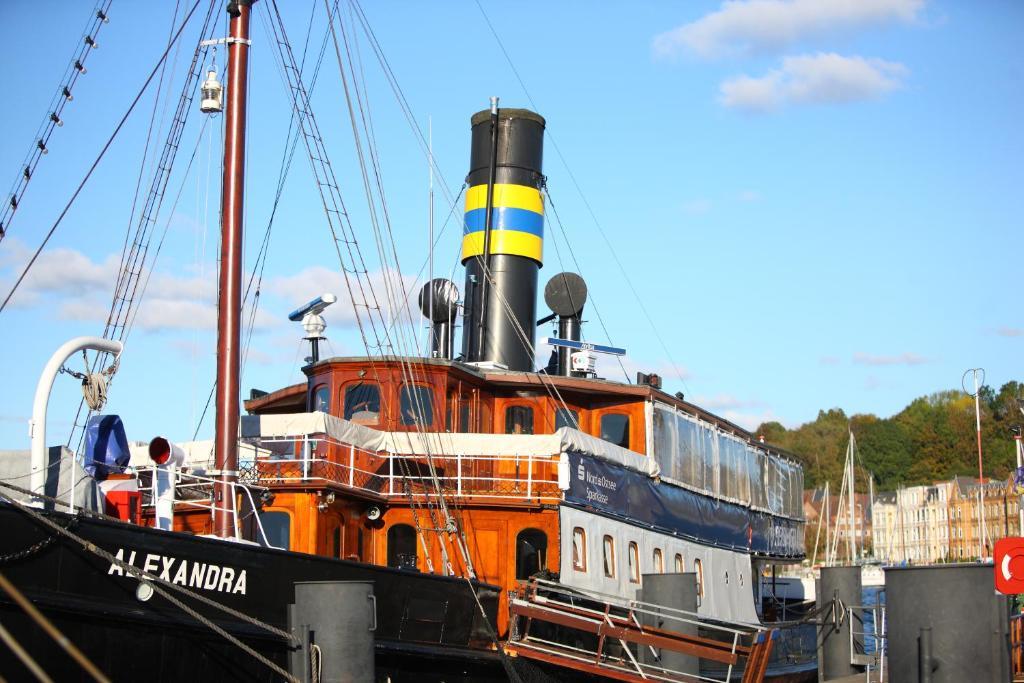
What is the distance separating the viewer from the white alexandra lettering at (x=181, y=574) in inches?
446

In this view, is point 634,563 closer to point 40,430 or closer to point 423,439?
point 423,439

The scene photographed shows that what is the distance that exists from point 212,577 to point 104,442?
285 centimetres

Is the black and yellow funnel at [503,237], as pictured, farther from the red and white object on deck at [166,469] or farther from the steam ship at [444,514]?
the red and white object on deck at [166,469]

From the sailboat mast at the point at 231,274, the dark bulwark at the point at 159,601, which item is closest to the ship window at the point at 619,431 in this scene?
the dark bulwark at the point at 159,601

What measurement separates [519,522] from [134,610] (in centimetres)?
680

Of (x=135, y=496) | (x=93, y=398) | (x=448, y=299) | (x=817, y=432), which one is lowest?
(x=135, y=496)

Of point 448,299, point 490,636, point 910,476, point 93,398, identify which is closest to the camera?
point 93,398

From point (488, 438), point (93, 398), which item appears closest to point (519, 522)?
point (488, 438)

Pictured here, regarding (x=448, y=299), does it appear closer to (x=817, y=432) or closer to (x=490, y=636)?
(x=490, y=636)

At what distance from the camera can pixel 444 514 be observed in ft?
52.2

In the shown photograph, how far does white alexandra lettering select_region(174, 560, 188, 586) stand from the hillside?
11321 cm

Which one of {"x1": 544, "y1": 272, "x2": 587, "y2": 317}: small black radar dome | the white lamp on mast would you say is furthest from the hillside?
the white lamp on mast

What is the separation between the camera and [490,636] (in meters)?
15.1

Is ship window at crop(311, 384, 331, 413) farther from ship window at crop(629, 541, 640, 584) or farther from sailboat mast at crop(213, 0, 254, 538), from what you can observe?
ship window at crop(629, 541, 640, 584)
